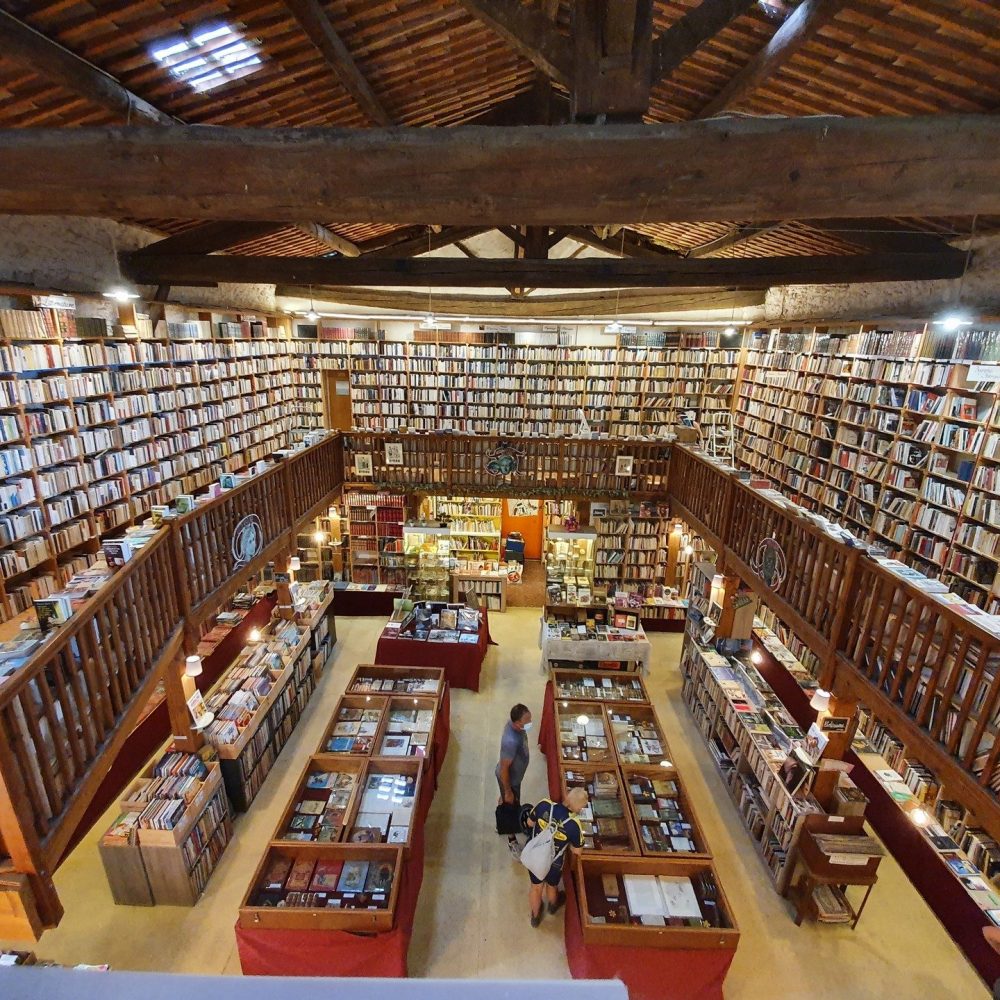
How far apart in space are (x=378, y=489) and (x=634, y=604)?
4.64 m

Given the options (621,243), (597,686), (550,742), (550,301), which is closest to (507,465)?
(550,301)

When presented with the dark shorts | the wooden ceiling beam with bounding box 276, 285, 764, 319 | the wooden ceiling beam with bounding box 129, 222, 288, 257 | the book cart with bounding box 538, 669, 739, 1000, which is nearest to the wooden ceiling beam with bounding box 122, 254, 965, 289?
the wooden ceiling beam with bounding box 129, 222, 288, 257

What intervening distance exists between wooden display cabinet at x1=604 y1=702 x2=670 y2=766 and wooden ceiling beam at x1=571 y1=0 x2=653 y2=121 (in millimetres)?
5366

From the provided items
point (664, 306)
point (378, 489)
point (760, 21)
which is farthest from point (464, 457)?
point (760, 21)

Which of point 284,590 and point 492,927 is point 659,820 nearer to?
point 492,927

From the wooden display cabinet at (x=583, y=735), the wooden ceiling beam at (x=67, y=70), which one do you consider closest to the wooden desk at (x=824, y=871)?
the wooden display cabinet at (x=583, y=735)

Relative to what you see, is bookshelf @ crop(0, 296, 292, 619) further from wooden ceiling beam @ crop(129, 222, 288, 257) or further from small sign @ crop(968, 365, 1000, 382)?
small sign @ crop(968, 365, 1000, 382)

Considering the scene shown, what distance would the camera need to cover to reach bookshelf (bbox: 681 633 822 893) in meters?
5.25

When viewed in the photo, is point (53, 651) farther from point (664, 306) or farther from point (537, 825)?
point (664, 306)

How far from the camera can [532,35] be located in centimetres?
299

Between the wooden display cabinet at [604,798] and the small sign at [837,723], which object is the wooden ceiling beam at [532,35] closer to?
the small sign at [837,723]

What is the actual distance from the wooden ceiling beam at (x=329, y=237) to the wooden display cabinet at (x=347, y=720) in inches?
212

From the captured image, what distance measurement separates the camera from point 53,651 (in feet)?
10.5

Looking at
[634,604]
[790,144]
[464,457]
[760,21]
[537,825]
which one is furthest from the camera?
[464,457]
